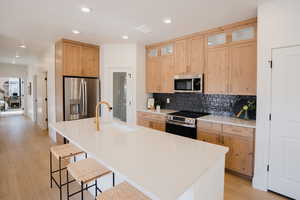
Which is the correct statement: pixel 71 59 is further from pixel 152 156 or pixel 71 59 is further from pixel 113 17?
pixel 152 156

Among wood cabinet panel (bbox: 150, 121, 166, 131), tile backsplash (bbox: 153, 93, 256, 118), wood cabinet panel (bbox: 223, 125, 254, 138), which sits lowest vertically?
wood cabinet panel (bbox: 150, 121, 166, 131)

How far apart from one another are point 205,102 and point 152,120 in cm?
130

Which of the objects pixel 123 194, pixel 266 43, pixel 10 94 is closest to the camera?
pixel 123 194

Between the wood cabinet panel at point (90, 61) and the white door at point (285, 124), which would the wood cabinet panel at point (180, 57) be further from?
the wood cabinet panel at point (90, 61)

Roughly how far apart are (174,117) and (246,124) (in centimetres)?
134

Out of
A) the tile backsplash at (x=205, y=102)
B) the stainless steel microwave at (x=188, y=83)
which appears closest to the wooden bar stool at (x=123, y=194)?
the stainless steel microwave at (x=188, y=83)

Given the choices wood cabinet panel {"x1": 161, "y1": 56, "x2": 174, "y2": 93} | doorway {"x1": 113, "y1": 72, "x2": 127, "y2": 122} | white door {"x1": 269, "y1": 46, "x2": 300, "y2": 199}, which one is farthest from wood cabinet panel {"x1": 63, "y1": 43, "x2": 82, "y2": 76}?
white door {"x1": 269, "y1": 46, "x2": 300, "y2": 199}

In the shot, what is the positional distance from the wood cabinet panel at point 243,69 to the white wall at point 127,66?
2193 millimetres

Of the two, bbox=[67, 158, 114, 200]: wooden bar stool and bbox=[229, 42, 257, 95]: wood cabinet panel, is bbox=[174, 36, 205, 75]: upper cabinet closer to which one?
bbox=[229, 42, 257, 95]: wood cabinet panel

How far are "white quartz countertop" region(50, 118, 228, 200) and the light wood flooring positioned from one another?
106 cm

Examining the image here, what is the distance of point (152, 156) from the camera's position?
53.9 inches

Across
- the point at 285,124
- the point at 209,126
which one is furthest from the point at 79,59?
the point at 285,124

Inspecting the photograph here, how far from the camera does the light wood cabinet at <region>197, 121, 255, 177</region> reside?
8.43 feet

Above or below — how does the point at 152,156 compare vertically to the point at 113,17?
below
